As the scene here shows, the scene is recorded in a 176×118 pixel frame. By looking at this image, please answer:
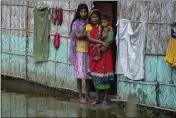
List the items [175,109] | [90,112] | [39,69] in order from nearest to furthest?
[175,109], [90,112], [39,69]

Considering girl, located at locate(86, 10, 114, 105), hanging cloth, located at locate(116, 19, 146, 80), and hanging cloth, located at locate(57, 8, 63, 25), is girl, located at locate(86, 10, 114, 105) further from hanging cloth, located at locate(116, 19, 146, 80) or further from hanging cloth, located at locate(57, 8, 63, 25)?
hanging cloth, located at locate(57, 8, 63, 25)

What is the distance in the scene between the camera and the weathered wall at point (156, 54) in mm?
7914

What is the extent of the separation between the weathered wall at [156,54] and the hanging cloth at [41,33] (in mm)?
2592

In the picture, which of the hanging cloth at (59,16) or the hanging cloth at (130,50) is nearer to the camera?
the hanging cloth at (130,50)

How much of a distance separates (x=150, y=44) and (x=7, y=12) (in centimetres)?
484

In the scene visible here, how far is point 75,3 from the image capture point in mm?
9586

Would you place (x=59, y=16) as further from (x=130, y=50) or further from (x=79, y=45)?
(x=130, y=50)

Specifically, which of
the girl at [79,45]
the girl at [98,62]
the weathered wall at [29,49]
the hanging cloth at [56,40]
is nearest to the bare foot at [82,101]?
the girl at [79,45]

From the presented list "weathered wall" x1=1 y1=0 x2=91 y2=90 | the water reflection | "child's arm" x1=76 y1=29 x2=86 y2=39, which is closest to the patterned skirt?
"child's arm" x1=76 y1=29 x2=86 y2=39

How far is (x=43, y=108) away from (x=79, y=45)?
4.83 ft

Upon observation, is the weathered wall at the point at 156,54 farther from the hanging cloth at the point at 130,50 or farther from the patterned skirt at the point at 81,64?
the patterned skirt at the point at 81,64

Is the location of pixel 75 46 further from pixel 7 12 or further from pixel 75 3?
pixel 7 12

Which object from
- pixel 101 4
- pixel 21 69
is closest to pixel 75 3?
pixel 101 4

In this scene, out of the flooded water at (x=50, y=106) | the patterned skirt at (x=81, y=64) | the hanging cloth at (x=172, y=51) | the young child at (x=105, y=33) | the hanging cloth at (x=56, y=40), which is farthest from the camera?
the hanging cloth at (x=56, y=40)
